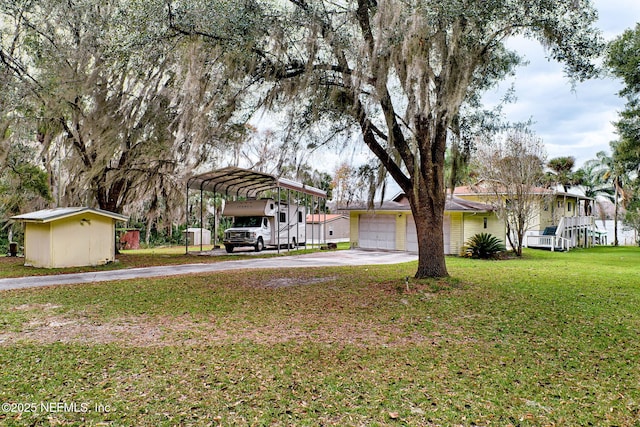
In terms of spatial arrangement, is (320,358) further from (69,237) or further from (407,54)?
(69,237)

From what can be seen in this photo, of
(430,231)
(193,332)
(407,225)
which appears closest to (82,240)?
(193,332)

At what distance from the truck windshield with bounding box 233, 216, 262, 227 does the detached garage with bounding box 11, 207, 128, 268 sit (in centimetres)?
630

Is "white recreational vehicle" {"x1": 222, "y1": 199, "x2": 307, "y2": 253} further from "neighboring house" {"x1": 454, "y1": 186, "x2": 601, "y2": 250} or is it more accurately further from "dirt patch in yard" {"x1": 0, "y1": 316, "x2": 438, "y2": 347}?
"dirt patch in yard" {"x1": 0, "y1": 316, "x2": 438, "y2": 347}

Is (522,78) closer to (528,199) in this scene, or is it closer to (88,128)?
(528,199)

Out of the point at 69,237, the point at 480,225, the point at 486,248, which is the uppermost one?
the point at 480,225

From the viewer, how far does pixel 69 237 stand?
12.2 m

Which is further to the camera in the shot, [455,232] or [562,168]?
[562,168]

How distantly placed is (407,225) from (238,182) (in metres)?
8.67

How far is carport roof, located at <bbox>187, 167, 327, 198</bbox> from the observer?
1658 centimetres

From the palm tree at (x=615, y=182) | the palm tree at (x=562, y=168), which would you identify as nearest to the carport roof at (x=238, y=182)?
the palm tree at (x=562, y=168)

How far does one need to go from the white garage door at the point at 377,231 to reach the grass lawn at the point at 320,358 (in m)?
12.4

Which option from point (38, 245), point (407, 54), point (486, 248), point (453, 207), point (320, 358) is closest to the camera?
point (320, 358)

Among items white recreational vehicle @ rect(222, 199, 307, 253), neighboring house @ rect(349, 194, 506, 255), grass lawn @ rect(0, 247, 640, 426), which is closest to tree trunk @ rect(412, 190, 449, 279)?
grass lawn @ rect(0, 247, 640, 426)

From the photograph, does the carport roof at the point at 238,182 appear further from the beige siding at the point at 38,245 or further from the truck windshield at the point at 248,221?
the beige siding at the point at 38,245
